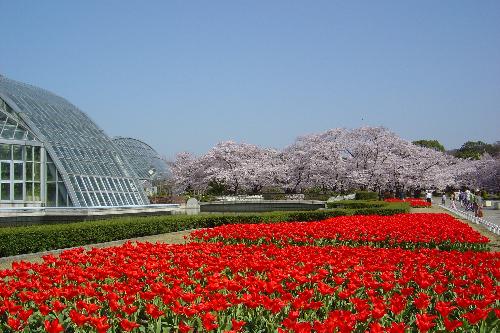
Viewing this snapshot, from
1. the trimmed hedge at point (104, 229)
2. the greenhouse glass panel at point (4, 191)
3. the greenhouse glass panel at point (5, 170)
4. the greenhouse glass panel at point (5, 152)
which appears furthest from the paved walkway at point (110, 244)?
the greenhouse glass panel at point (5, 152)

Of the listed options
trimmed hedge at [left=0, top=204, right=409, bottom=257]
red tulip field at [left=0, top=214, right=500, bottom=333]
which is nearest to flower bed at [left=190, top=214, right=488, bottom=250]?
red tulip field at [left=0, top=214, right=500, bottom=333]

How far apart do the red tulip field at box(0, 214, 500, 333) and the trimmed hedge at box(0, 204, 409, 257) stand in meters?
6.33

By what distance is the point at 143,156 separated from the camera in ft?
214

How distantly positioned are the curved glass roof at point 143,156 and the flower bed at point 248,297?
1989 inches

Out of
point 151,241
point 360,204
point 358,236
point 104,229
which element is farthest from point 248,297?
point 360,204

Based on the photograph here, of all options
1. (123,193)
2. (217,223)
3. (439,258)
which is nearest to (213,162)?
(123,193)

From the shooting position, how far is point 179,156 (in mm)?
76688

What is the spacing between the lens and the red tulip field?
5.27m

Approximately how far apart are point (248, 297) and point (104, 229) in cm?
1325

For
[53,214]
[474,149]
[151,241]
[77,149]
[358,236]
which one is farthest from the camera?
[474,149]

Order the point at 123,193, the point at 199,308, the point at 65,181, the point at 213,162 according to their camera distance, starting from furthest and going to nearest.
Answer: the point at 213,162
the point at 123,193
the point at 65,181
the point at 199,308

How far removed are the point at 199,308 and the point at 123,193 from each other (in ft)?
85.1

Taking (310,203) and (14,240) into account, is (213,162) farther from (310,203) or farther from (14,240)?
(14,240)

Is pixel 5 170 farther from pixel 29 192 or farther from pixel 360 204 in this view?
pixel 360 204
